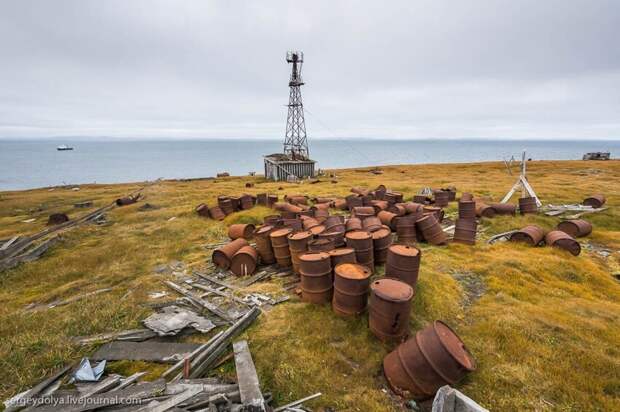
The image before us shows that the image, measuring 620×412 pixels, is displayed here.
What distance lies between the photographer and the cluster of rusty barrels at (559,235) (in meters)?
10.3

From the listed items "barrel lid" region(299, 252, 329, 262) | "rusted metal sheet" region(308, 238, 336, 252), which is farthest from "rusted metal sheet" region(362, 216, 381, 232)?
"barrel lid" region(299, 252, 329, 262)

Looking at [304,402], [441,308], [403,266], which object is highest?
[403,266]

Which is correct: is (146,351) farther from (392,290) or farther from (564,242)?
(564,242)

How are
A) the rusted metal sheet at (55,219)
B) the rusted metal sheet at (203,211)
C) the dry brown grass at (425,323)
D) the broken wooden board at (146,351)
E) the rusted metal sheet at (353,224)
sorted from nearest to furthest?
the dry brown grass at (425,323) < the broken wooden board at (146,351) < the rusted metal sheet at (353,224) < the rusted metal sheet at (203,211) < the rusted metal sheet at (55,219)

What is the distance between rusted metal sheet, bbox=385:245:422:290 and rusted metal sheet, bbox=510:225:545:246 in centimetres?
698

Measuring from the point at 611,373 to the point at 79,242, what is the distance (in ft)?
59.1

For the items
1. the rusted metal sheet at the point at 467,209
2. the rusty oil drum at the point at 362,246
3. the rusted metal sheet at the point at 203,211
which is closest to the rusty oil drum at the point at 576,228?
the rusted metal sheet at the point at 467,209

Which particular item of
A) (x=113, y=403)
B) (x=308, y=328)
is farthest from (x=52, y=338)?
(x=308, y=328)

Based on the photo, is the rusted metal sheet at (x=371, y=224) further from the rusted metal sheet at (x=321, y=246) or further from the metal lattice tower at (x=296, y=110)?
the metal lattice tower at (x=296, y=110)

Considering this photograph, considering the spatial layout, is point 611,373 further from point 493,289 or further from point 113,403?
point 113,403

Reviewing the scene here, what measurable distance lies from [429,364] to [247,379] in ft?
10.0

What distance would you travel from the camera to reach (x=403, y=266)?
7.04m

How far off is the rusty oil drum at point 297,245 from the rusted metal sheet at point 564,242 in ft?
29.4

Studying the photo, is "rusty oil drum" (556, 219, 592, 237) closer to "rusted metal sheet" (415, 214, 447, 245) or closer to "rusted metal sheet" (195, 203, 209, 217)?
"rusted metal sheet" (415, 214, 447, 245)
